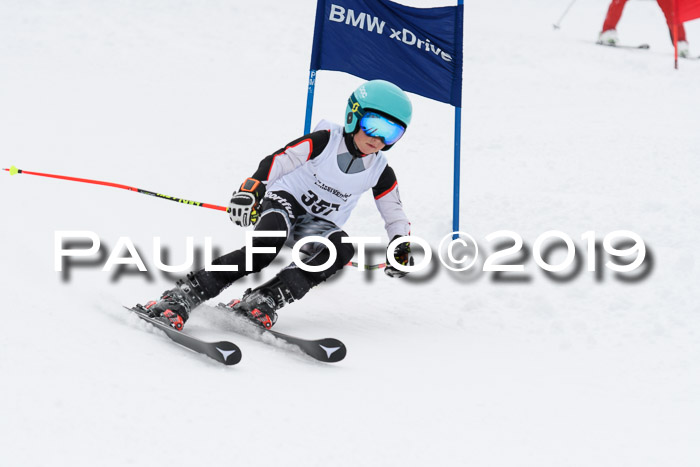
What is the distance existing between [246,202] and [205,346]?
86 centimetres

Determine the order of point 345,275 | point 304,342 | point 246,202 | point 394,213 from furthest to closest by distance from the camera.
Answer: point 345,275 → point 394,213 → point 246,202 → point 304,342

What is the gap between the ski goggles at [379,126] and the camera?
13.1ft

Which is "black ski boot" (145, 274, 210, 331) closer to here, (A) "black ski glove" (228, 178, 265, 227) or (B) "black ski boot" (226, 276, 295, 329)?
(B) "black ski boot" (226, 276, 295, 329)

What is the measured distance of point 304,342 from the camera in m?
3.66

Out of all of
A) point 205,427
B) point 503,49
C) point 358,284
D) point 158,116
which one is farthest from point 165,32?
point 205,427

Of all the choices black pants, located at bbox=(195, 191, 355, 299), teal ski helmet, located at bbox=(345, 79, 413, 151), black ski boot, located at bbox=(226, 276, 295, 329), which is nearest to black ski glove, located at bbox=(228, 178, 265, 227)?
black pants, located at bbox=(195, 191, 355, 299)

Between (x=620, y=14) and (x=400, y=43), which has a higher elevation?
(x=620, y=14)

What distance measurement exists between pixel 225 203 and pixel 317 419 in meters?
4.19

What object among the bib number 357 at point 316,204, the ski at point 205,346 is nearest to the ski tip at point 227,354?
the ski at point 205,346

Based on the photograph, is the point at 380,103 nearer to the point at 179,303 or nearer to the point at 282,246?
the point at 282,246

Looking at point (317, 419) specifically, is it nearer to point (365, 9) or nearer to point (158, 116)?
point (365, 9)

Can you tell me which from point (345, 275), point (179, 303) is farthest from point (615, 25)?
point (179, 303)

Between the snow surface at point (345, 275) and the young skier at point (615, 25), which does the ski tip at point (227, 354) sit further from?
the young skier at point (615, 25)

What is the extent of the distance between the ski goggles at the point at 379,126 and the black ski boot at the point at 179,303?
1284mm
